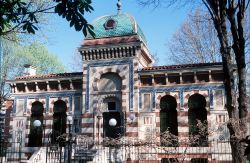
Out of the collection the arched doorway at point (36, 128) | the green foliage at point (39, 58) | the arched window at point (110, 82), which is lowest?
the arched doorway at point (36, 128)

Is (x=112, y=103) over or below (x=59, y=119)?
over

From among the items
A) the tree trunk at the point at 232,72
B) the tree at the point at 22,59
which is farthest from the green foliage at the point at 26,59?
the tree trunk at the point at 232,72

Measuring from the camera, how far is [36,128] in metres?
25.6

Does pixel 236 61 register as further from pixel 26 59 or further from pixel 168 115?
pixel 26 59

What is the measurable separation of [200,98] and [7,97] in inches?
829

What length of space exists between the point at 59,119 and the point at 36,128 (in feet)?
7.02

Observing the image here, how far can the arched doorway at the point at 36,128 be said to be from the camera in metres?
25.2

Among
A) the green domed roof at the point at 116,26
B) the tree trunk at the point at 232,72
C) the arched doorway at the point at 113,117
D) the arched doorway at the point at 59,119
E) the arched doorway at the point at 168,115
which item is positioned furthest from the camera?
the arched doorway at the point at 59,119

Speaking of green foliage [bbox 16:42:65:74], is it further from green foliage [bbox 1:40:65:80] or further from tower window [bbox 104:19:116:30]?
tower window [bbox 104:19:116:30]

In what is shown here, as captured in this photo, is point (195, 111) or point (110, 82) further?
point (110, 82)

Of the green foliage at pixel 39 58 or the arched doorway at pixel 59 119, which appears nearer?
the arched doorway at pixel 59 119

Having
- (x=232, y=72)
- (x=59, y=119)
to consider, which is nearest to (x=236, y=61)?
(x=232, y=72)

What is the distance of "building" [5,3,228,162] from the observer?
22141mm

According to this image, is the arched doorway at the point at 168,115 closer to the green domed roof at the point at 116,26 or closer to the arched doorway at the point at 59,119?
the green domed roof at the point at 116,26
